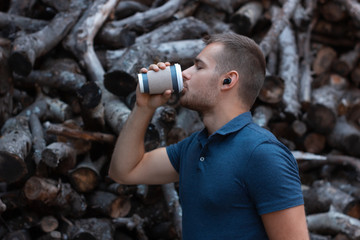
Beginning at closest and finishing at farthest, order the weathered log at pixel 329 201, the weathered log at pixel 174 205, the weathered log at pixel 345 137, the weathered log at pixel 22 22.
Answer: the weathered log at pixel 174 205, the weathered log at pixel 329 201, the weathered log at pixel 22 22, the weathered log at pixel 345 137

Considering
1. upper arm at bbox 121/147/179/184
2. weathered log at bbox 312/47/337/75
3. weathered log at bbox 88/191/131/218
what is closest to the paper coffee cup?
upper arm at bbox 121/147/179/184

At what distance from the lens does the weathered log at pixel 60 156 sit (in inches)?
126

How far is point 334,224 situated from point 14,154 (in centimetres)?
283

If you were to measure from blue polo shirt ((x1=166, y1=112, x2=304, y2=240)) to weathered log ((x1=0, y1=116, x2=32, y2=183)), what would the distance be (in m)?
1.72

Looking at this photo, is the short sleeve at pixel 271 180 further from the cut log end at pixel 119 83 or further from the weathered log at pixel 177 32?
the weathered log at pixel 177 32

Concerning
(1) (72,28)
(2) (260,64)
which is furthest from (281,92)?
(2) (260,64)

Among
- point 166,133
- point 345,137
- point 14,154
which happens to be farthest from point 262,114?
point 14,154

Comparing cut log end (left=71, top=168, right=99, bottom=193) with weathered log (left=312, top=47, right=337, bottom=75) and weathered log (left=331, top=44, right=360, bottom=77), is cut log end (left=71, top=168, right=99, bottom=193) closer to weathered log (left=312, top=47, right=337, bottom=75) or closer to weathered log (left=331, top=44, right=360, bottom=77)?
weathered log (left=312, top=47, right=337, bottom=75)

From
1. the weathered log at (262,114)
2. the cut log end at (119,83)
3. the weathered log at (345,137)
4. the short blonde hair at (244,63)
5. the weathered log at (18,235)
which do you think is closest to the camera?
the short blonde hair at (244,63)

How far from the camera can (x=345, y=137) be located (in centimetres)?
489

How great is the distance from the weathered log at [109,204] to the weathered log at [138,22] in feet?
6.63

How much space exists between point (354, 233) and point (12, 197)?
2.91 m

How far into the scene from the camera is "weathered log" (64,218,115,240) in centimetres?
313

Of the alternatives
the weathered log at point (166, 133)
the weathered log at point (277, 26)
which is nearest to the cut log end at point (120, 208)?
the weathered log at point (166, 133)
